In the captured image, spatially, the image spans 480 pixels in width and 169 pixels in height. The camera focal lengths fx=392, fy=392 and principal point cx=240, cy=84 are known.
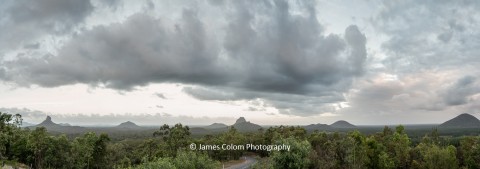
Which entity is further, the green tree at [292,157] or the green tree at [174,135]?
the green tree at [174,135]

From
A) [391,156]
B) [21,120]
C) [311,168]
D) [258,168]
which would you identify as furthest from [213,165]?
[391,156]

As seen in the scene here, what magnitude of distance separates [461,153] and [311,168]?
Answer: 142ft

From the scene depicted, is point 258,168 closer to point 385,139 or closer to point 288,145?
point 288,145

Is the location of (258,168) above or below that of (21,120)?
below

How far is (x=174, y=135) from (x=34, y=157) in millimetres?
33694

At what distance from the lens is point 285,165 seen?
2098 inches

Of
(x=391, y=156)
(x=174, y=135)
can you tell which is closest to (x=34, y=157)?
(x=174, y=135)

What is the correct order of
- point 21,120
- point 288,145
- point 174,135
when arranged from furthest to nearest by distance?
point 174,135
point 21,120
point 288,145

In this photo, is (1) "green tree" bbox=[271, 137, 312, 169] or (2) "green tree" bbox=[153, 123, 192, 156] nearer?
(1) "green tree" bbox=[271, 137, 312, 169]

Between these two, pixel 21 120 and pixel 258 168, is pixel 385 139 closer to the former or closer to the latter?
pixel 258 168

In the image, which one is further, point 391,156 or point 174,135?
point 174,135

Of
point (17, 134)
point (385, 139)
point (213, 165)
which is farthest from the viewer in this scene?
point (385, 139)

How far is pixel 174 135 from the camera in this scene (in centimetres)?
10606

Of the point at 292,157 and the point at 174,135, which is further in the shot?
the point at 174,135
